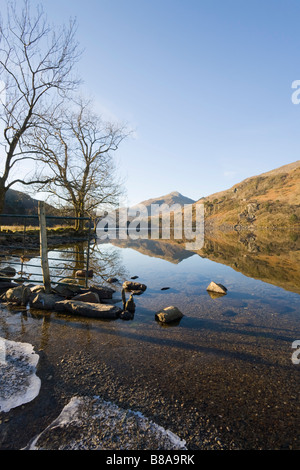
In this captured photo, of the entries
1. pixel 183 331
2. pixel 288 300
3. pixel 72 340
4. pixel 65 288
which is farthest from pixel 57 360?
pixel 288 300

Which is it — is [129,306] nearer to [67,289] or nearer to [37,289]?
[67,289]

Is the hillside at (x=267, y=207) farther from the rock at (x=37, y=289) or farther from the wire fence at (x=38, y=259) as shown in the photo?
the rock at (x=37, y=289)

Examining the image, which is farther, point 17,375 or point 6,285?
point 6,285

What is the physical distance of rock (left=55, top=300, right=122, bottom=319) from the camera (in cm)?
598

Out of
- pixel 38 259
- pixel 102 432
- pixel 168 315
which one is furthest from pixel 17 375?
pixel 38 259

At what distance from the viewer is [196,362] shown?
391 cm

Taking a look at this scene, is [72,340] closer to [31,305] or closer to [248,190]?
[31,305]

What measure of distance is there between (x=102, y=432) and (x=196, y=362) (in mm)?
2048

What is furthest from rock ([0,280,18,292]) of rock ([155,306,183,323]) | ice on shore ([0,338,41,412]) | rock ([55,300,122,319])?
rock ([155,306,183,323])

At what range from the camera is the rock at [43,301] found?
6473 millimetres

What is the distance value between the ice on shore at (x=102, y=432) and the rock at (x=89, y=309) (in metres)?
3.20

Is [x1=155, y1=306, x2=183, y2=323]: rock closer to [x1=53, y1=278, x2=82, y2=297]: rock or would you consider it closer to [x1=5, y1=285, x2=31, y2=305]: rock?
[x1=53, y1=278, x2=82, y2=297]: rock

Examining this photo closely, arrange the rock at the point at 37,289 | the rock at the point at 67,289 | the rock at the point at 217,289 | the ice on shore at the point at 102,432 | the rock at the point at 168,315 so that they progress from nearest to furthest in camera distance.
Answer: the ice on shore at the point at 102,432 < the rock at the point at 168,315 < the rock at the point at 37,289 < the rock at the point at 67,289 < the rock at the point at 217,289

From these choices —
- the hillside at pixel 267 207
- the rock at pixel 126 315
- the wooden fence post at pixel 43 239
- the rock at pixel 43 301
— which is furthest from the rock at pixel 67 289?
the hillside at pixel 267 207
